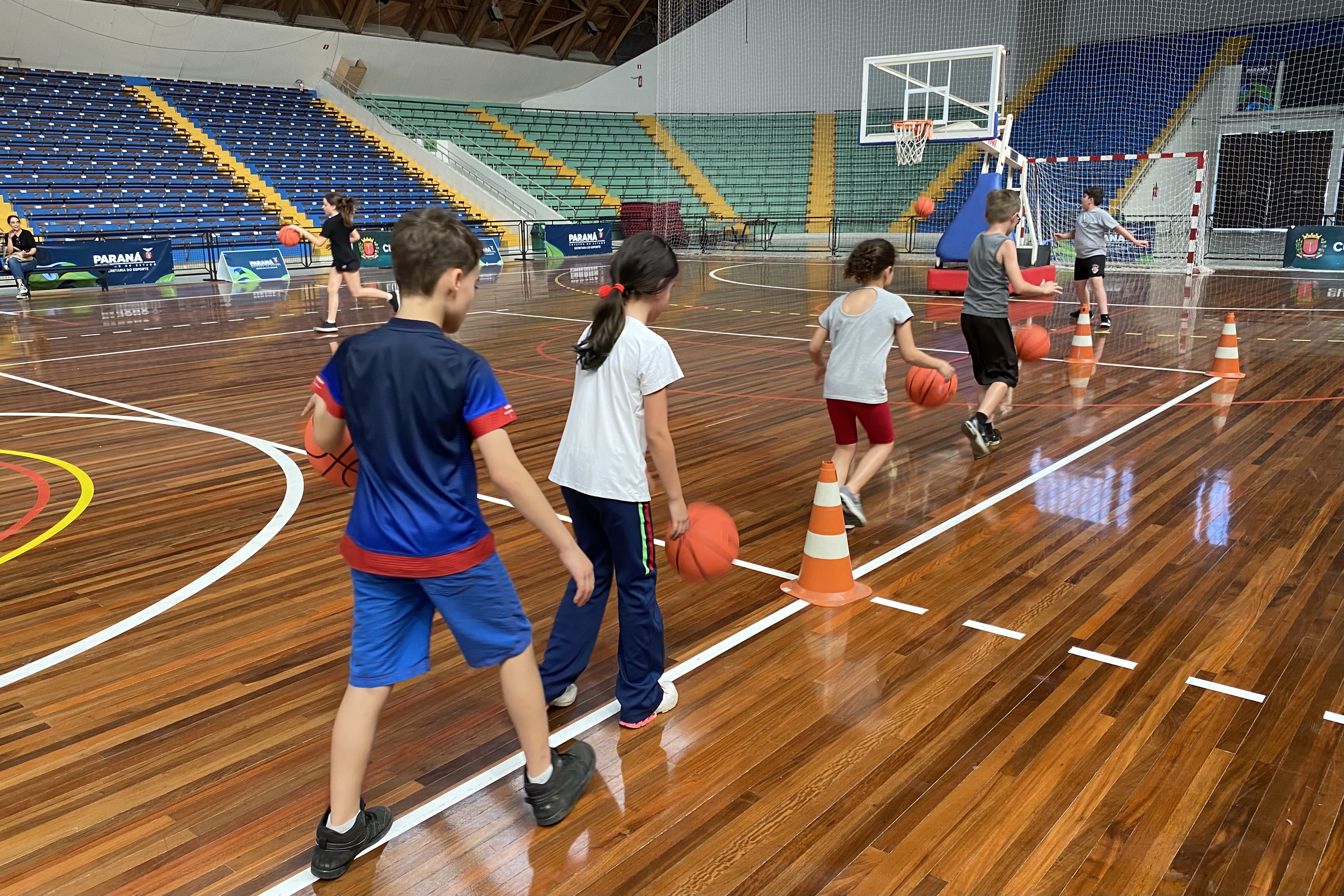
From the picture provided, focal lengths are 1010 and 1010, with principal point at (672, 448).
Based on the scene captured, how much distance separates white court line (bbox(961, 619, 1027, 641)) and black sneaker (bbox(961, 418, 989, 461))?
2.61 metres

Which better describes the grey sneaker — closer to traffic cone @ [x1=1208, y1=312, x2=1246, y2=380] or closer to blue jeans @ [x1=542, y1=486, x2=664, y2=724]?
blue jeans @ [x1=542, y1=486, x2=664, y2=724]

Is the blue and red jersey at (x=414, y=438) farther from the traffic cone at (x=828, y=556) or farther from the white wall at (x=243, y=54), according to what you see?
the white wall at (x=243, y=54)

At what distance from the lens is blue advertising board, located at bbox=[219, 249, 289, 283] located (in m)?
20.0

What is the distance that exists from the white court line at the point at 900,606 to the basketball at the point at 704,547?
37.3 inches

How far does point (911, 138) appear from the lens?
19.3 meters

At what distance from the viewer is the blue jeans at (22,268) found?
17203 millimetres

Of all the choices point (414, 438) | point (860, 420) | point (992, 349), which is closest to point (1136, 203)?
point (992, 349)

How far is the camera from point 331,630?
4.15 m

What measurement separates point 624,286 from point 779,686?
1.53 m

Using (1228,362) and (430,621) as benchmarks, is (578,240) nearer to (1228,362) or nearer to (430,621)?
(1228,362)

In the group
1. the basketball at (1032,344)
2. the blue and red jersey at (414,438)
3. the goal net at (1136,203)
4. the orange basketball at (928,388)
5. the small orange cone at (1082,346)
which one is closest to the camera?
the blue and red jersey at (414,438)

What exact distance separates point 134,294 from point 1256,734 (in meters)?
18.6

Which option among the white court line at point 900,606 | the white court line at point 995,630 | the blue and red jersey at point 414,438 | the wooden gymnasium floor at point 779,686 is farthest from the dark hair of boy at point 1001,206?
the blue and red jersey at point 414,438

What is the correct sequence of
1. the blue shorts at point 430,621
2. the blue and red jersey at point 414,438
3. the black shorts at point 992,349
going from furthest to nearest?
the black shorts at point 992,349
the blue shorts at point 430,621
the blue and red jersey at point 414,438
